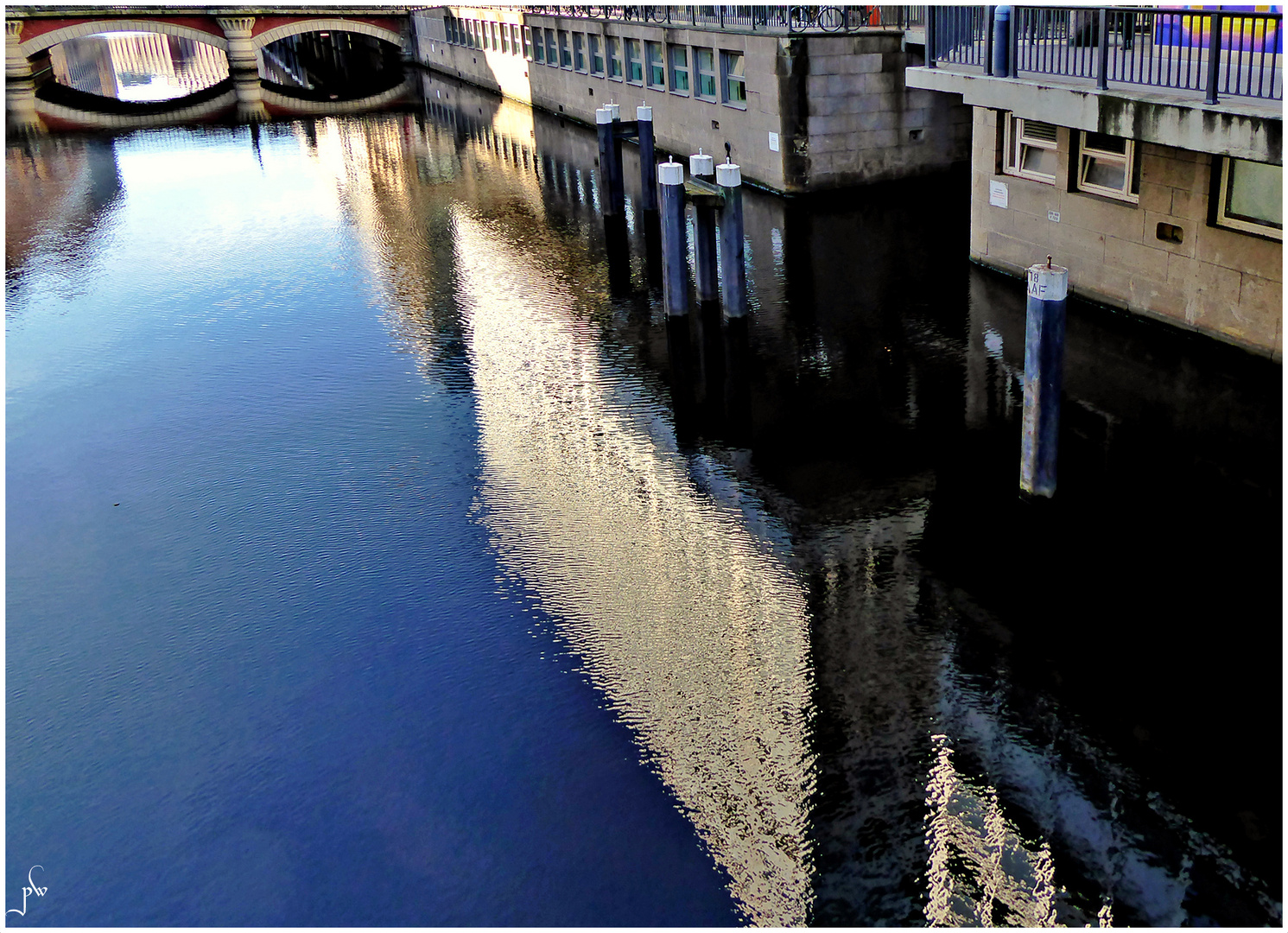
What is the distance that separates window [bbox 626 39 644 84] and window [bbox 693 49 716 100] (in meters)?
4.53

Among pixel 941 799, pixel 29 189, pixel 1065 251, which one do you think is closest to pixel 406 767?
pixel 941 799

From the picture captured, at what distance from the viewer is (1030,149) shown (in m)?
17.9

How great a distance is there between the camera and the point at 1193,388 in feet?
46.4

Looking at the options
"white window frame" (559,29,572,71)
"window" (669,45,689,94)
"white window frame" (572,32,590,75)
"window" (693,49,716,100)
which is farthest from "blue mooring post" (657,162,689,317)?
"white window frame" (559,29,572,71)

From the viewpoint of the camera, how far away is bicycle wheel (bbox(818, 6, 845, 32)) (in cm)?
2495

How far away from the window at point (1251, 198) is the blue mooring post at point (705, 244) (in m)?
6.45

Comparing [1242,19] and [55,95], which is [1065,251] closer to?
[1242,19]

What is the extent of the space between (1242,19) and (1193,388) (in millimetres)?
4176

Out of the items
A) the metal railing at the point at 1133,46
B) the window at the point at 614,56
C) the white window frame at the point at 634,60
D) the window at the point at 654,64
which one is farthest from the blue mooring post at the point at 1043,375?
the window at the point at 614,56

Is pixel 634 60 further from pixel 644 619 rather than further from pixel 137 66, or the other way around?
pixel 137 66

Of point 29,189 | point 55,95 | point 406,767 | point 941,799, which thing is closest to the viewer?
point 941,799

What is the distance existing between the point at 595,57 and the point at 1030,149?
2294 centimetres

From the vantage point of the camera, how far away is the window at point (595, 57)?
123ft

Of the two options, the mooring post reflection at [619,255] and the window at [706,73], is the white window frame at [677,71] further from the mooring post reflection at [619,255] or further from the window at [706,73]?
the mooring post reflection at [619,255]
